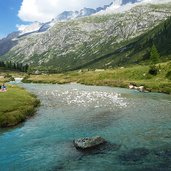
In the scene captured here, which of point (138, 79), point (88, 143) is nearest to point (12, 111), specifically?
point (88, 143)

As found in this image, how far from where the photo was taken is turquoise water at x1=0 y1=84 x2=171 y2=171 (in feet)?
106

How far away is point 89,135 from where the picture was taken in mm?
43938

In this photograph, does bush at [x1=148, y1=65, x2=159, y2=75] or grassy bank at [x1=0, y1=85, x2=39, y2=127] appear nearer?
grassy bank at [x1=0, y1=85, x2=39, y2=127]

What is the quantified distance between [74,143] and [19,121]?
19405 mm

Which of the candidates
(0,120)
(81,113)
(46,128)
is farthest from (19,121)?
(81,113)

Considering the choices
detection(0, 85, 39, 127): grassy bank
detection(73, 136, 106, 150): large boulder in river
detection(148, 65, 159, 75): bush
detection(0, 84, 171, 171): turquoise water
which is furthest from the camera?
detection(148, 65, 159, 75): bush

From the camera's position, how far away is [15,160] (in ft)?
113

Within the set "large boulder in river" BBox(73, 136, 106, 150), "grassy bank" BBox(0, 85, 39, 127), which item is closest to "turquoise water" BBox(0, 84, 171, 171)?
"large boulder in river" BBox(73, 136, 106, 150)

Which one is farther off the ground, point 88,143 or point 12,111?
point 12,111

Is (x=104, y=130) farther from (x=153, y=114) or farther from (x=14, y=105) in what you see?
(x=14, y=105)

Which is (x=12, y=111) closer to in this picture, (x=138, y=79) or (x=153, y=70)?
(x=138, y=79)

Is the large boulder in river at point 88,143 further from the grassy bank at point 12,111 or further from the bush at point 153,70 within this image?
the bush at point 153,70

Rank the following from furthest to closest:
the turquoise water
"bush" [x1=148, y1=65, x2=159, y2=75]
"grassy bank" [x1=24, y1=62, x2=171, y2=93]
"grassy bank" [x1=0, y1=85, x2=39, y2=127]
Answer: "bush" [x1=148, y1=65, x2=159, y2=75]
"grassy bank" [x1=24, y1=62, x2=171, y2=93]
"grassy bank" [x1=0, y1=85, x2=39, y2=127]
the turquoise water

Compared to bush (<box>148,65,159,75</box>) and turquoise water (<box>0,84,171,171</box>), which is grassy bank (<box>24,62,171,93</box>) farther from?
turquoise water (<box>0,84,171,171</box>)
